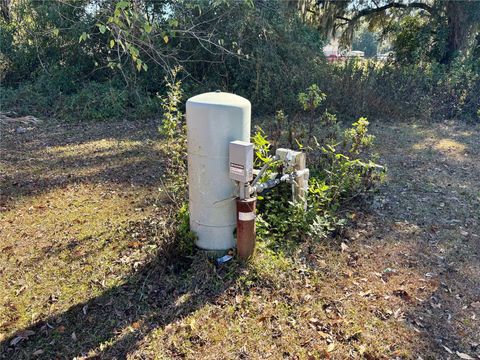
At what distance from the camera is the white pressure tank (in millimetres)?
2385

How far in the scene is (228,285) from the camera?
2.50 m

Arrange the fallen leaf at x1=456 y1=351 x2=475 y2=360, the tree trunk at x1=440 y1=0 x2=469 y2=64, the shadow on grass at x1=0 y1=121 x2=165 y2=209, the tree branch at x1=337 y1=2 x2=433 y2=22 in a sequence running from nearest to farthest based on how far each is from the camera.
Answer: the fallen leaf at x1=456 y1=351 x2=475 y2=360, the shadow on grass at x1=0 y1=121 x2=165 y2=209, the tree trunk at x1=440 y1=0 x2=469 y2=64, the tree branch at x1=337 y1=2 x2=433 y2=22

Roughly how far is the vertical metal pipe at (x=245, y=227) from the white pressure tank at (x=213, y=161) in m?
0.11

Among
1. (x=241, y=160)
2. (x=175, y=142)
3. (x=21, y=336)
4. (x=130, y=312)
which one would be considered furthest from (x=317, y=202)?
(x=21, y=336)

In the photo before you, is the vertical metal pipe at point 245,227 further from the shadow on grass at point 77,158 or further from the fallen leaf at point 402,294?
the shadow on grass at point 77,158

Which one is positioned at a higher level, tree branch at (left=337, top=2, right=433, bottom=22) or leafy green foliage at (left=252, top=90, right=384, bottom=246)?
tree branch at (left=337, top=2, right=433, bottom=22)

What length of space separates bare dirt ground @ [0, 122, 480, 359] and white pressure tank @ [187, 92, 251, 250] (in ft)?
0.73

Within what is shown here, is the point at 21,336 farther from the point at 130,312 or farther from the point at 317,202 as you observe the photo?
the point at 317,202

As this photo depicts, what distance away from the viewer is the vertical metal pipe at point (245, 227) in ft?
8.23

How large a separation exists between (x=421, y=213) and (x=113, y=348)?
9.64 ft

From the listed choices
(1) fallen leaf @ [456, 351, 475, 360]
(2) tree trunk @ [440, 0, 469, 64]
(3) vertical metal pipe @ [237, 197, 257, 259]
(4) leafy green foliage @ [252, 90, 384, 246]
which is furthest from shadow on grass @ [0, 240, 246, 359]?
(2) tree trunk @ [440, 0, 469, 64]

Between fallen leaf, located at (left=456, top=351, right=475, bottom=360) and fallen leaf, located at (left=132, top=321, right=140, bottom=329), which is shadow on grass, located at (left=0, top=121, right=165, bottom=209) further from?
fallen leaf, located at (left=456, top=351, right=475, bottom=360)

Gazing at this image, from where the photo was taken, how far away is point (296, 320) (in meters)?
2.28

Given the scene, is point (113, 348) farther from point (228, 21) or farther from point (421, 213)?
point (228, 21)
